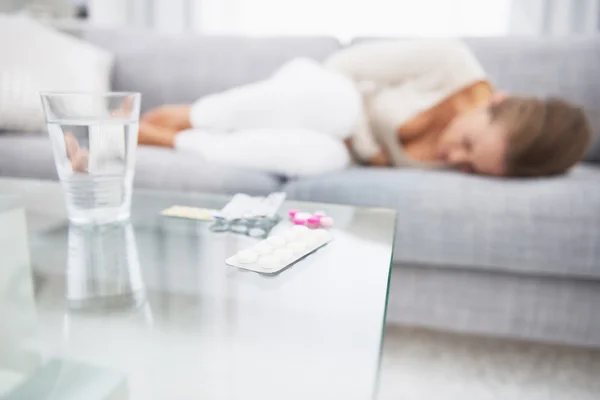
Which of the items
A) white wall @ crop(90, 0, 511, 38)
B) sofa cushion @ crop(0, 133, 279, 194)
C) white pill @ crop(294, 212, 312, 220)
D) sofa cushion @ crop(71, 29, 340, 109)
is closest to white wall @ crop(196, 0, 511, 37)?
white wall @ crop(90, 0, 511, 38)

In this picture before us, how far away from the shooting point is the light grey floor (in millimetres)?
1018

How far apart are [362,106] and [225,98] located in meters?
0.37

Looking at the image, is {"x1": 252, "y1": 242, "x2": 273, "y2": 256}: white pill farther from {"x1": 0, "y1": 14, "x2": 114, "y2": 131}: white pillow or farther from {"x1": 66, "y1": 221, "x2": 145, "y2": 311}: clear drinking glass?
{"x1": 0, "y1": 14, "x2": 114, "y2": 131}: white pillow

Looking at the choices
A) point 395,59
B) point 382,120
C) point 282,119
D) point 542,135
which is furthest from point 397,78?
point 542,135

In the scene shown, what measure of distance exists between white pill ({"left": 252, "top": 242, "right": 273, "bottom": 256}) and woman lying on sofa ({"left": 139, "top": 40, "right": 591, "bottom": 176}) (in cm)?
62

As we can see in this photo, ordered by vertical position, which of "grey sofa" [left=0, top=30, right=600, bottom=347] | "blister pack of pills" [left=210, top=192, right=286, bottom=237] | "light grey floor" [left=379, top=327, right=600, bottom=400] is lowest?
"light grey floor" [left=379, top=327, right=600, bottom=400]

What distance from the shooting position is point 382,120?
4.66 ft

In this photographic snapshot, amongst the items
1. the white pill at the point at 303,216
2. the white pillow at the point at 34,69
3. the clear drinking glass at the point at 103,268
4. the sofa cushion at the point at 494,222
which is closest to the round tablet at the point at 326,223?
the white pill at the point at 303,216

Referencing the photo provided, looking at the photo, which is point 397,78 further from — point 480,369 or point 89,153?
point 89,153

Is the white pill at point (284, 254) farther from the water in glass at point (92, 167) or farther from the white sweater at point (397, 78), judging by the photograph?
the white sweater at point (397, 78)

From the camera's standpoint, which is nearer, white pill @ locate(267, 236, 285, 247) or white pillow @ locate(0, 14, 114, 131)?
white pill @ locate(267, 236, 285, 247)

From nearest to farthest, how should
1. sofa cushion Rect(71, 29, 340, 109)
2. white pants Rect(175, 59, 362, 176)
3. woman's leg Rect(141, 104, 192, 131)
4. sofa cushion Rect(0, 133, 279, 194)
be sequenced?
sofa cushion Rect(0, 133, 279, 194) → white pants Rect(175, 59, 362, 176) → woman's leg Rect(141, 104, 192, 131) → sofa cushion Rect(71, 29, 340, 109)

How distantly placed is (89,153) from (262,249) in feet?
1.03

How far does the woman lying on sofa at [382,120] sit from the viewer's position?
1.21 metres
